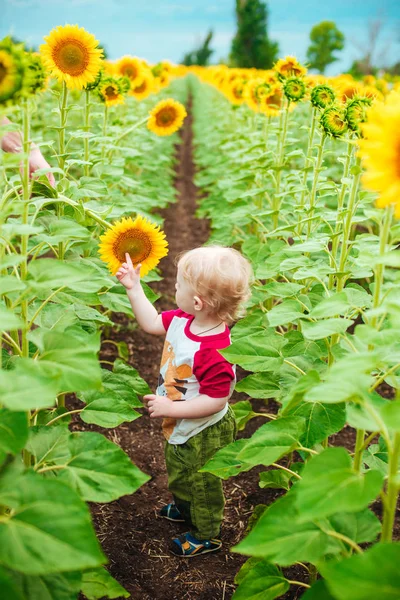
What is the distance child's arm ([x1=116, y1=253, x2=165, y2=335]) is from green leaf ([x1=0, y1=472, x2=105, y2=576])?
1148 mm

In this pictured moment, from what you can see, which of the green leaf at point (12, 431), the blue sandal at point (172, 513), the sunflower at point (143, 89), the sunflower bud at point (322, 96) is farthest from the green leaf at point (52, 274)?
the sunflower at point (143, 89)

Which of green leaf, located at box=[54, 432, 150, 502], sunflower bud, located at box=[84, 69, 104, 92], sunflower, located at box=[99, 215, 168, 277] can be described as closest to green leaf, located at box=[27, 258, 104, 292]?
green leaf, located at box=[54, 432, 150, 502]

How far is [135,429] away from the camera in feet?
11.4

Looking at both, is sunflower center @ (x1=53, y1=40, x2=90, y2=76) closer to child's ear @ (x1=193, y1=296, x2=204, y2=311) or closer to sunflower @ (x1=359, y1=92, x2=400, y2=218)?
child's ear @ (x1=193, y1=296, x2=204, y2=311)

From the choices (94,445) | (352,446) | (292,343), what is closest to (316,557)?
(94,445)

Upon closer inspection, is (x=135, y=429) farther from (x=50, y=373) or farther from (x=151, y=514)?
(x=50, y=373)

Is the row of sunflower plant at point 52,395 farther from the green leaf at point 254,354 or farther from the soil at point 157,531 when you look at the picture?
the soil at point 157,531

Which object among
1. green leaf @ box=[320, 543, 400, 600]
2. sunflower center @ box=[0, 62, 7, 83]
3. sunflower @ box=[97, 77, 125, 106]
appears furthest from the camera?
sunflower @ box=[97, 77, 125, 106]

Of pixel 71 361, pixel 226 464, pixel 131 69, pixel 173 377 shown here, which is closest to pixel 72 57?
pixel 173 377

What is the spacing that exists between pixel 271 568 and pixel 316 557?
1.56 ft

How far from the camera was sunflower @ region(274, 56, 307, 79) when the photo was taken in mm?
4094

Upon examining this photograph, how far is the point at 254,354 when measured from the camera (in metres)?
Answer: 2.20

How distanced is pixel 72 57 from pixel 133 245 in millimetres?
1246

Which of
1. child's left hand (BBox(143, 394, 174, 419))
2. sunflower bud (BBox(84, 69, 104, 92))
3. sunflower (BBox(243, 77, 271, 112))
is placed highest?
sunflower (BBox(243, 77, 271, 112))
